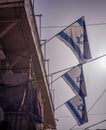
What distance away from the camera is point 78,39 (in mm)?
13500

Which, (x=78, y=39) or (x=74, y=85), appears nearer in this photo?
(x=78, y=39)

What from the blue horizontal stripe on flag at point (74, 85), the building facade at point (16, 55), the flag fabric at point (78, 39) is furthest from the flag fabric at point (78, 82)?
the building facade at point (16, 55)

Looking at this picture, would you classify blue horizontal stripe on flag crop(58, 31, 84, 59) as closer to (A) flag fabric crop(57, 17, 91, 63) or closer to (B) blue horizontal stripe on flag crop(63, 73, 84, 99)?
(A) flag fabric crop(57, 17, 91, 63)

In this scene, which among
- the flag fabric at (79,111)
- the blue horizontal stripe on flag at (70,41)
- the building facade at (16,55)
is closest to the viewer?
the building facade at (16,55)

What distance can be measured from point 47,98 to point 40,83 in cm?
269

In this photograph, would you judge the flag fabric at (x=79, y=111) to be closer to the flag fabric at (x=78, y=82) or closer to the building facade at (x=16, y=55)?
the flag fabric at (x=78, y=82)

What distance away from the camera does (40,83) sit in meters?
15.2

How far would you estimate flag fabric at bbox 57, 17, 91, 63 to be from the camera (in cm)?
1323

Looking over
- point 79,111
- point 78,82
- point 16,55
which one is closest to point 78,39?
point 78,82

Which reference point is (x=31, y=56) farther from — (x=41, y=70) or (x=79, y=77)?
(x=79, y=77)

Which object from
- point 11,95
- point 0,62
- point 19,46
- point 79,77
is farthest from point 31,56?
point 79,77

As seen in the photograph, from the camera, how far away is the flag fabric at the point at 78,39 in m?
13.2

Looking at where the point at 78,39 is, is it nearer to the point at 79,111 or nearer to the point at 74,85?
the point at 74,85

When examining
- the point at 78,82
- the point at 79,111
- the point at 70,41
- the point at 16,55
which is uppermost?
the point at 70,41
